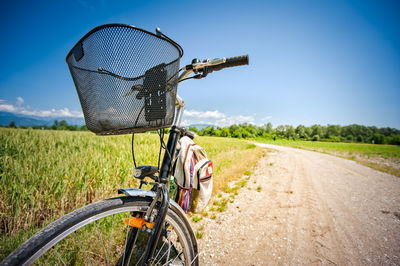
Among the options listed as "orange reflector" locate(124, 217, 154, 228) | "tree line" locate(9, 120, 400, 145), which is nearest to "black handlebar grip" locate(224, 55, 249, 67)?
"orange reflector" locate(124, 217, 154, 228)

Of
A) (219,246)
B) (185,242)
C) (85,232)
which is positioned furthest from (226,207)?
(85,232)

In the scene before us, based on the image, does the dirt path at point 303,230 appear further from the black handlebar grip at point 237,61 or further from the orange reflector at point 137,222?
the black handlebar grip at point 237,61

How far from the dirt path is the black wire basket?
7.13 feet

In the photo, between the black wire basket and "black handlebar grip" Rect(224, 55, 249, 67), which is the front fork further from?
"black handlebar grip" Rect(224, 55, 249, 67)

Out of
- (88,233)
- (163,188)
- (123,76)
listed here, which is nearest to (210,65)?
(123,76)

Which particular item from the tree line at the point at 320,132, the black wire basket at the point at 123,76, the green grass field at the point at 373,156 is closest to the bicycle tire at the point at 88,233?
the black wire basket at the point at 123,76

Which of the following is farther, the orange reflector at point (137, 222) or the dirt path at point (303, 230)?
the dirt path at point (303, 230)

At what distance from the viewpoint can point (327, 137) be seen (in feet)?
270

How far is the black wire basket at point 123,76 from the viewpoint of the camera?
87 centimetres

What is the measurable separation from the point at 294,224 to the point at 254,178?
282 cm

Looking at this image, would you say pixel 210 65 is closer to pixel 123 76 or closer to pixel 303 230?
pixel 123 76

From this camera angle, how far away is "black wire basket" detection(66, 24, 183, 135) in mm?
870

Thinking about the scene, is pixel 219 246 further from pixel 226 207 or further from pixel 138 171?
pixel 138 171

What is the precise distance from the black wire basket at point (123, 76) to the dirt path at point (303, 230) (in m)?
2.17
